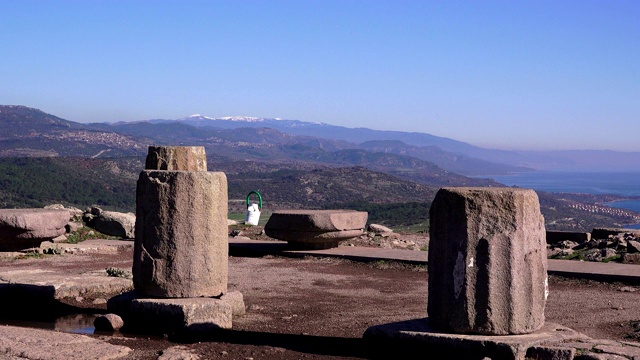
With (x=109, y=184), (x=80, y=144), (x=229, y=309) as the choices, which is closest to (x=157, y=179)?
(x=229, y=309)

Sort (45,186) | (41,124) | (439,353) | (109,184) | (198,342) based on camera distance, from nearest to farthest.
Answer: (439,353)
(198,342)
(45,186)
(109,184)
(41,124)

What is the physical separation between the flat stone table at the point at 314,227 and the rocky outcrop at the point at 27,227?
412 cm

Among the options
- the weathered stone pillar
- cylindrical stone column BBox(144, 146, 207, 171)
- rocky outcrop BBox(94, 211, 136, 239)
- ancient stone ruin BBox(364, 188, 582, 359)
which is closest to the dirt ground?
ancient stone ruin BBox(364, 188, 582, 359)

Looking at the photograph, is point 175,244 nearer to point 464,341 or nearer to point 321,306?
point 321,306

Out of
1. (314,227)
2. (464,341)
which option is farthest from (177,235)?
(314,227)

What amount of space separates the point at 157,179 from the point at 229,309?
173 centimetres

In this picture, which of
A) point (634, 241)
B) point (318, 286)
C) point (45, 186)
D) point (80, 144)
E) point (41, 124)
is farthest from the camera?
point (41, 124)

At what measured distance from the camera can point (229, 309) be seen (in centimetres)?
922

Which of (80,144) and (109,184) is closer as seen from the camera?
(109,184)

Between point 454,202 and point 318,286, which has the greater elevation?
point 454,202

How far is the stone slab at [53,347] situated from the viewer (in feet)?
24.5

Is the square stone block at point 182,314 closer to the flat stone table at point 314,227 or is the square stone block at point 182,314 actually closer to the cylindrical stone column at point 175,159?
the cylindrical stone column at point 175,159

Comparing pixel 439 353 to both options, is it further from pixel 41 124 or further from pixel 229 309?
pixel 41 124

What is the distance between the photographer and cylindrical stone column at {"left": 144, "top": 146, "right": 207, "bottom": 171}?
994cm
